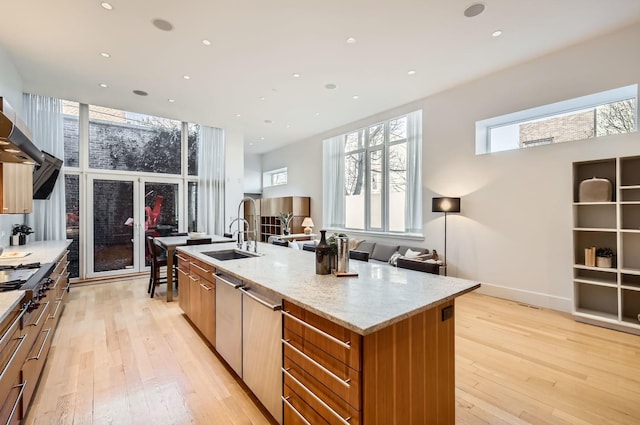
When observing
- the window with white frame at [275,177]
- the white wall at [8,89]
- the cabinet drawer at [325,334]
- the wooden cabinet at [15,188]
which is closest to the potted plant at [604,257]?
the cabinet drawer at [325,334]

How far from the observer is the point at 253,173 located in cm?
1110

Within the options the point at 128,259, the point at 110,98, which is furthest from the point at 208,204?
the point at 110,98

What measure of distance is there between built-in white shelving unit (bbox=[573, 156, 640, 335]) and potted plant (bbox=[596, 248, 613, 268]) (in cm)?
7

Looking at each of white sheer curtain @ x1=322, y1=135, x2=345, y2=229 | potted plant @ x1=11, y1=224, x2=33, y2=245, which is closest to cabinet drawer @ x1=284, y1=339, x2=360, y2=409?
potted plant @ x1=11, y1=224, x2=33, y2=245

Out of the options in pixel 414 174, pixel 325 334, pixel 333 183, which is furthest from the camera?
pixel 333 183

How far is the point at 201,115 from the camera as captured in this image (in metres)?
6.59

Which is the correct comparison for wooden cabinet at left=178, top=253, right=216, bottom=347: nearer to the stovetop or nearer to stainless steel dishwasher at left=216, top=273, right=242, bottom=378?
stainless steel dishwasher at left=216, top=273, right=242, bottom=378

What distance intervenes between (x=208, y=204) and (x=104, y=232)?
2.27 metres

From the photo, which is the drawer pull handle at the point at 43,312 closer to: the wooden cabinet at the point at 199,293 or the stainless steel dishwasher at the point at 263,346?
the wooden cabinet at the point at 199,293

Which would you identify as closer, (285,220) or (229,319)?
(229,319)

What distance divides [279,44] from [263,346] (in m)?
3.60

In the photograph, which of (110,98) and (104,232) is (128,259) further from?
(110,98)

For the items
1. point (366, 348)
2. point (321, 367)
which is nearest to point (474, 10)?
point (366, 348)

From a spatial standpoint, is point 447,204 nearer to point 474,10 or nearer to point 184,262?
point 474,10
